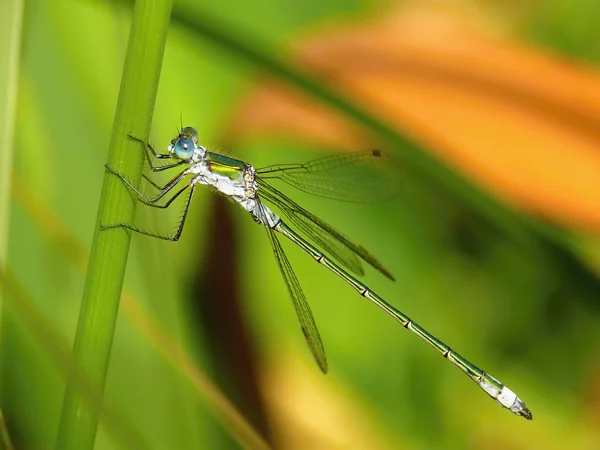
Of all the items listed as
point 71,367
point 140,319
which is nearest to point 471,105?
point 140,319

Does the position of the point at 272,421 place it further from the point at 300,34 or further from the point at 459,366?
the point at 300,34

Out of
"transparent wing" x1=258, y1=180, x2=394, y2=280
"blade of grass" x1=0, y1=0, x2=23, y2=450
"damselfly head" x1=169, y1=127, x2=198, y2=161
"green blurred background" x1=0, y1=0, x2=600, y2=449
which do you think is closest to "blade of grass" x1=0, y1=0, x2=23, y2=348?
"blade of grass" x1=0, y1=0, x2=23, y2=450

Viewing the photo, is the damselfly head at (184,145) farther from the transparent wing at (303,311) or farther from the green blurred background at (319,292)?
the transparent wing at (303,311)

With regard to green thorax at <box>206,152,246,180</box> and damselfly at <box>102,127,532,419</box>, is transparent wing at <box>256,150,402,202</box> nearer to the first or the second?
damselfly at <box>102,127,532,419</box>

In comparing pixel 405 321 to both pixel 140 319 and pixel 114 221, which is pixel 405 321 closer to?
pixel 140 319

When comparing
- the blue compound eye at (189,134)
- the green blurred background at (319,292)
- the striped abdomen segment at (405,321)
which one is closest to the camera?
the blue compound eye at (189,134)

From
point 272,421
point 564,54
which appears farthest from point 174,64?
point 564,54

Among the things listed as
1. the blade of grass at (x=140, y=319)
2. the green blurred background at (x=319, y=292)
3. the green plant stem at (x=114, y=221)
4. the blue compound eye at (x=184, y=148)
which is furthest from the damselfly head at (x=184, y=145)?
the green plant stem at (x=114, y=221)
